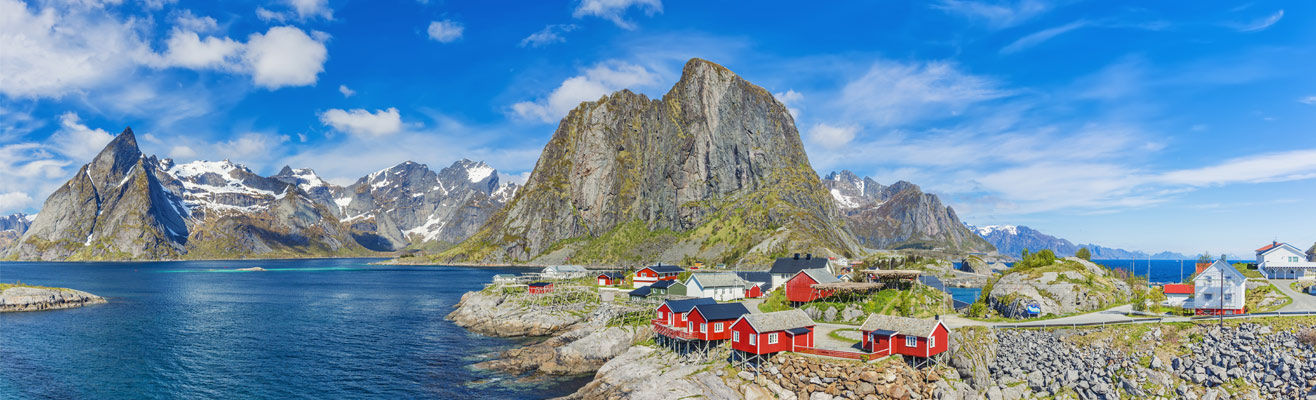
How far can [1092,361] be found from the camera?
50281 mm

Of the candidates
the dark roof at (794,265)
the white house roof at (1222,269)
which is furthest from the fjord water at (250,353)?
the white house roof at (1222,269)

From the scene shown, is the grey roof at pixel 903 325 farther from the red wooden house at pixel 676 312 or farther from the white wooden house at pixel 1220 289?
the white wooden house at pixel 1220 289

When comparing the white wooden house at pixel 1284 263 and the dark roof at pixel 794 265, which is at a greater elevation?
the white wooden house at pixel 1284 263

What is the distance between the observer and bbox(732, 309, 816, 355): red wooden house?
50.6m

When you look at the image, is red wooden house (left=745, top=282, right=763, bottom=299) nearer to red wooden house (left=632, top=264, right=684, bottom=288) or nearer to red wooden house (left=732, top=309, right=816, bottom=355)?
red wooden house (left=632, top=264, right=684, bottom=288)

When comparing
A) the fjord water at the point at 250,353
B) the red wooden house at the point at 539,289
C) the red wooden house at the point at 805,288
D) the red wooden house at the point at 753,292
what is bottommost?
the fjord water at the point at 250,353

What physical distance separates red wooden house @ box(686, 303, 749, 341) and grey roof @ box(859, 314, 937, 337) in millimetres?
10628

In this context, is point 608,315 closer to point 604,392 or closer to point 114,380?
point 604,392

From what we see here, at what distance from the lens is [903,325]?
49875mm

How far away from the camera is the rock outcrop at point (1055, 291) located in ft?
221

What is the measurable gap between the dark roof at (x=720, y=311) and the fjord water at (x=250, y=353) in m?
12.8

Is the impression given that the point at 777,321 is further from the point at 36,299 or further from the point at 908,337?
the point at 36,299

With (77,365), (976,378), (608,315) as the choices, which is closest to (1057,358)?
(976,378)

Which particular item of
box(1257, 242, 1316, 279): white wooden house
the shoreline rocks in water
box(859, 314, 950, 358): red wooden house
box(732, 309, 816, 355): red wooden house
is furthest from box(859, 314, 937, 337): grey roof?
the shoreline rocks in water
